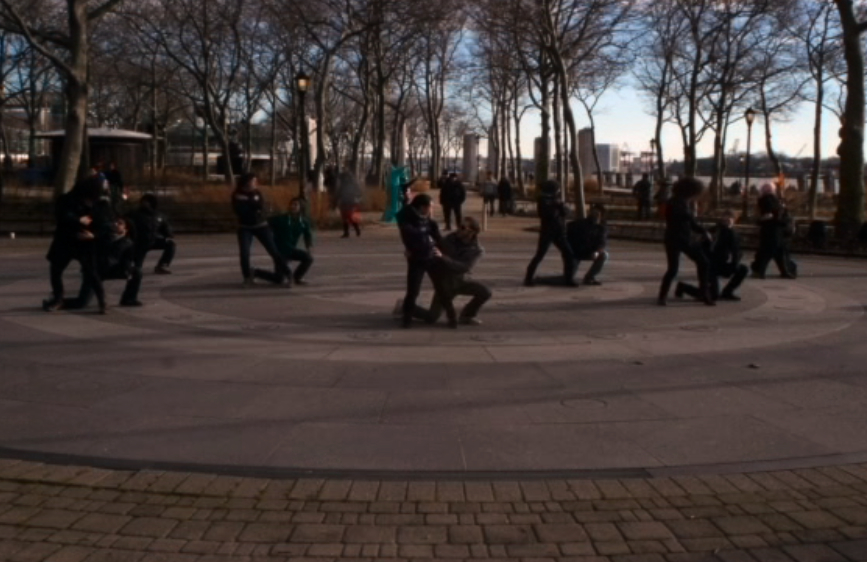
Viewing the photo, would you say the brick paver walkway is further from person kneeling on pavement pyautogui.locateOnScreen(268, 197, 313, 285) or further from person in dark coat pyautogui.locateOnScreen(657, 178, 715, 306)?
person kneeling on pavement pyautogui.locateOnScreen(268, 197, 313, 285)

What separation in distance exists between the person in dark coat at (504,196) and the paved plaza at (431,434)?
29.7 metres

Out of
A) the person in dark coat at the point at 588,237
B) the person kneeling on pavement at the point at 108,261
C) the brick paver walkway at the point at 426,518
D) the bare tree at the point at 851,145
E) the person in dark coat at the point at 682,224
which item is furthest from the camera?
the bare tree at the point at 851,145

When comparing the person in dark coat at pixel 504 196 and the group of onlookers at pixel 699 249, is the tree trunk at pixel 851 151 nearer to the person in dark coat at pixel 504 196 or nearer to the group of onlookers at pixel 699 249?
the group of onlookers at pixel 699 249

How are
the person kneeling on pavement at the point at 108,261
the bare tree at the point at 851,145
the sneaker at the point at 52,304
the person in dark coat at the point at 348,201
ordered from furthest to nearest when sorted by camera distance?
the person in dark coat at the point at 348,201 → the bare tree at the point at 851,145 → the sneaker at the point at 52,304 → the person kneeling on pavement at the point at 108,261

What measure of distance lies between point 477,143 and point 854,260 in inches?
2548

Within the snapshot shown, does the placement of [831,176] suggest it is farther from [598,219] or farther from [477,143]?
[598,219]

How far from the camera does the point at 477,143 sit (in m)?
88.2

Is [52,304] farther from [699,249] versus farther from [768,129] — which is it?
[768,129]

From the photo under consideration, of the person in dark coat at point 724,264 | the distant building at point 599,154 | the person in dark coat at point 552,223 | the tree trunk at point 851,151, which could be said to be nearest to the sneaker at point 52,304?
the person in dark coat at point 552,223

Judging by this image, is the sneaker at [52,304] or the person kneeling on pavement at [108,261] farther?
the sneaker at [52,304]

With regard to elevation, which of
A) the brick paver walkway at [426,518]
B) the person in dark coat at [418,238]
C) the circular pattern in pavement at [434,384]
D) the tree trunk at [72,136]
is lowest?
the brick paver walkway at [426,518]

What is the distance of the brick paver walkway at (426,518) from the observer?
5.89 metres

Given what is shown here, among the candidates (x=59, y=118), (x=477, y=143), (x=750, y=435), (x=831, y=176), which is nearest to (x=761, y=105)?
(x=831, y=176)

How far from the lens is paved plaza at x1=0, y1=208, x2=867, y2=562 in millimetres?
6156
